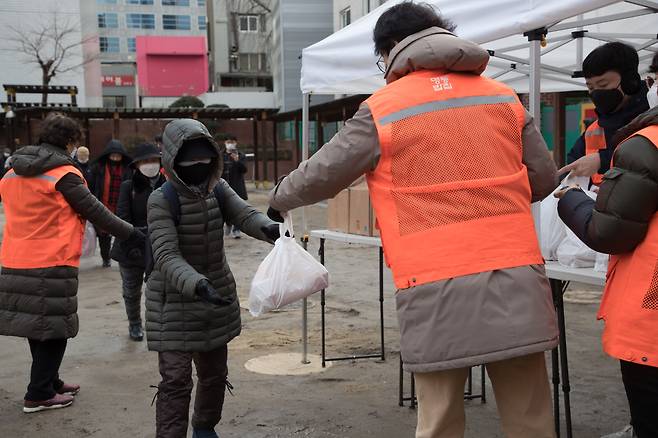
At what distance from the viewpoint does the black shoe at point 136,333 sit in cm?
640

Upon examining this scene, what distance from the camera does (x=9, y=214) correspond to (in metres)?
4.56

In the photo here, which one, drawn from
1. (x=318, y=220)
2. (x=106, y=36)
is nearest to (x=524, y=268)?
(x=318, y=220)

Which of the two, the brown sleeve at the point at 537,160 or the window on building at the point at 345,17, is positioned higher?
the window on building at the point at 345,17

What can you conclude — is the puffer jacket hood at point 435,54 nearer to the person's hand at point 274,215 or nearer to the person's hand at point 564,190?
the person's hand at point 564,190

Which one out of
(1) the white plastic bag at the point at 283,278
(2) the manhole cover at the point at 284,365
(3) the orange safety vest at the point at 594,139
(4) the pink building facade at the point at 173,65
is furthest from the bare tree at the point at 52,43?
(1) the white plastic bag at the point at 283,278

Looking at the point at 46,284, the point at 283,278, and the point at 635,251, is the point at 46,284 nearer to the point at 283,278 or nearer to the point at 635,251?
the point at 283,278

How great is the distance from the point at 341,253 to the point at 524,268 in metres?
9.35

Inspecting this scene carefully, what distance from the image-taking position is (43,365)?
453cm

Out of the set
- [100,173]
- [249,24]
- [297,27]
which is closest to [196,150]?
[100,173]

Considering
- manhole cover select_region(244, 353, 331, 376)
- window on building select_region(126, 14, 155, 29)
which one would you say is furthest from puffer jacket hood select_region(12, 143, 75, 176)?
window on building select_region(126, 14, 155, 29)

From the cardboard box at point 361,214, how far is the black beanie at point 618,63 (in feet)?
5.90

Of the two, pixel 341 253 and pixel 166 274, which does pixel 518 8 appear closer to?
pixel 166 274

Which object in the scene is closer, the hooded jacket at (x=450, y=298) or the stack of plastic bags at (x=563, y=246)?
the hooded jacket at (x=450, y=298)

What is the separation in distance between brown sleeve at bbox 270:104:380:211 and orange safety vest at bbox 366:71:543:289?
0.04 metres
